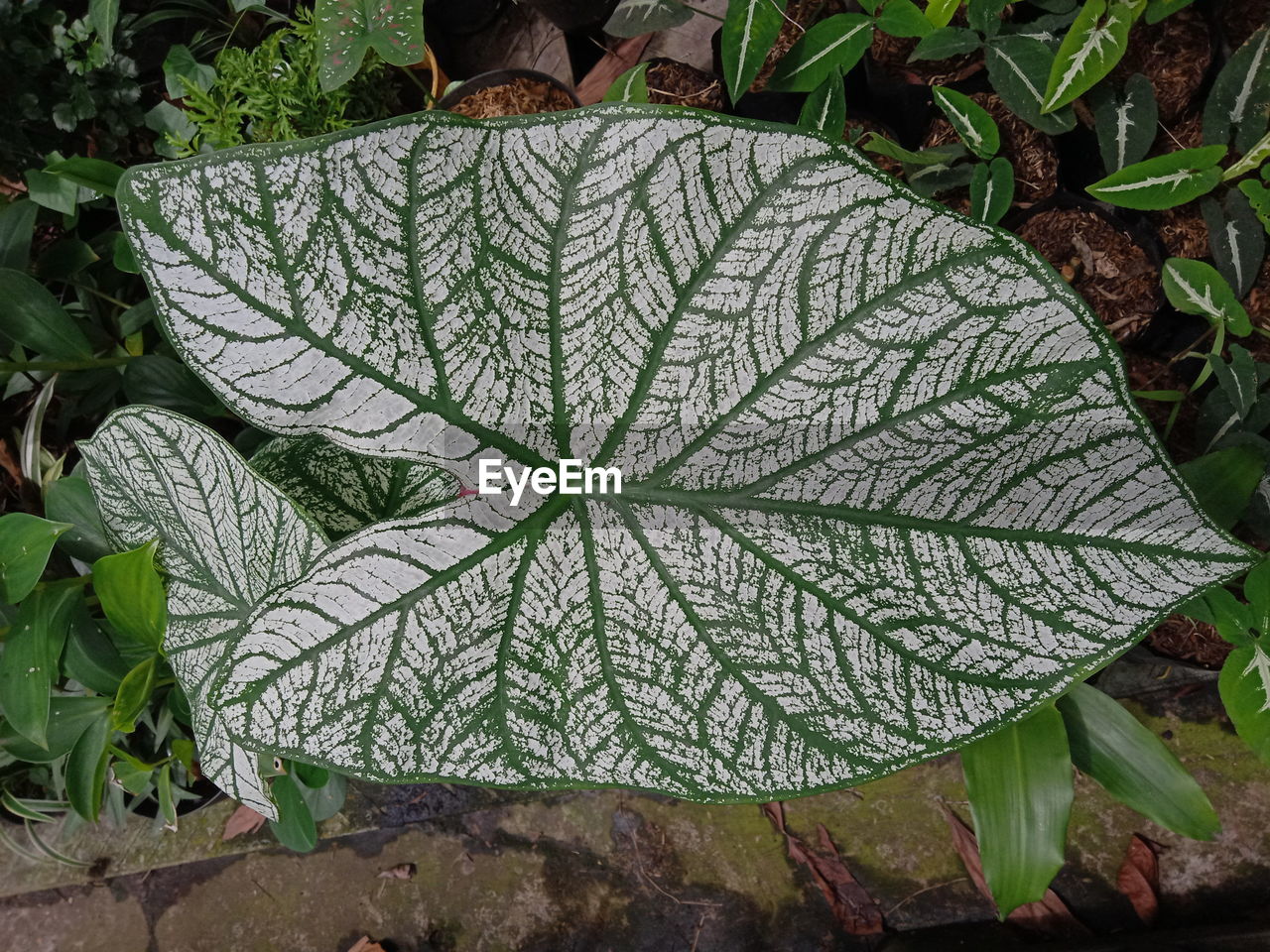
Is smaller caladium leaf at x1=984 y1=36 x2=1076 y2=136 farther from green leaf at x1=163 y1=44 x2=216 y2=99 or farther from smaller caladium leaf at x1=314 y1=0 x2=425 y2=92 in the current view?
green leaf at x1=163 y1=44 x2=216 y2=99

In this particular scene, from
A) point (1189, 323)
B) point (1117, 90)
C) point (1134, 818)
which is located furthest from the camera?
point (1134, 818)

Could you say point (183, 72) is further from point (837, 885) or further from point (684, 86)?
point (837, 885)

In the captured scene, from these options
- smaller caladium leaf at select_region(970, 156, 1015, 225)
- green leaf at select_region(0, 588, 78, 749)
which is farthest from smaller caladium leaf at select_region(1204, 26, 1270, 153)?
green leaf at select_region(0, 588, 78, 749)

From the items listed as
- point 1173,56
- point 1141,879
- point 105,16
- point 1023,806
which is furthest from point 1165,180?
point 105,16

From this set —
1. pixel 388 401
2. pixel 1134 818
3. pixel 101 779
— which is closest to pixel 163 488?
pixel 388 401

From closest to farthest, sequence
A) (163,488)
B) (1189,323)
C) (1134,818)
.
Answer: (163,488) → (1189,323) → (1134,818)

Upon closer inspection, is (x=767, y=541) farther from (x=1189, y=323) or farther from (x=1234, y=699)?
(x=1189, y=323)
